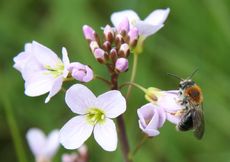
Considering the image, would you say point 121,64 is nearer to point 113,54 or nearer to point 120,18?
point 113,54

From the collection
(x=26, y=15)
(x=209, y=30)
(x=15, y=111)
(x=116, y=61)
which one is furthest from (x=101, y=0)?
(x=116, y=61)

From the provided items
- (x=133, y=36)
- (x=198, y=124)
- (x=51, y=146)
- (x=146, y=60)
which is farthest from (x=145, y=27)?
(x=146, y=60)

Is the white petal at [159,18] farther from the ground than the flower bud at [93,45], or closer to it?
farther from the ground

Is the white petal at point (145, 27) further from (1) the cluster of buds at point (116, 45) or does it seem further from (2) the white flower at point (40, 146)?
(2) the white flower at point (40, 146)

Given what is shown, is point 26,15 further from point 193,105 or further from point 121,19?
point 193,105

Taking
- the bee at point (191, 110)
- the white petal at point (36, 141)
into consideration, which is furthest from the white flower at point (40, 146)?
the bee at point (191, 110)
